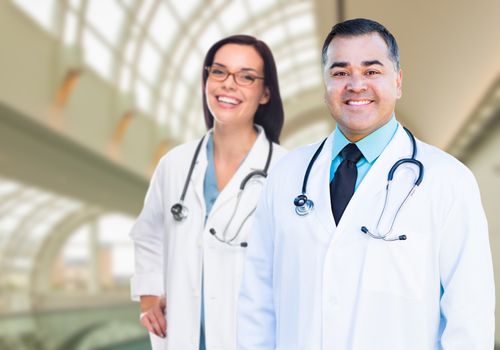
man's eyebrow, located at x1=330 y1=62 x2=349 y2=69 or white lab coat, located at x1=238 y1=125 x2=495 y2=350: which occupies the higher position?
man's eyebrow, located at x1=330 y1=62 x2=349 y2=69

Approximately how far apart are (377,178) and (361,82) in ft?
0.83

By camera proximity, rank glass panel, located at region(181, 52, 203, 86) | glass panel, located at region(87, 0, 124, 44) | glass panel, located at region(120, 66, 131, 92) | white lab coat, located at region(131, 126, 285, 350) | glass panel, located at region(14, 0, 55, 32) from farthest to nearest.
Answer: glass panel, located at region(181, 52, 203, 86)
glass panel, located at region(120, 66, 131, 92)
glass panel, located at region(87, 0, 124, 44)
glass panel, located at region(14, 0, 55, 32)
white lab coat, located at region(131, 126, 285, 350)

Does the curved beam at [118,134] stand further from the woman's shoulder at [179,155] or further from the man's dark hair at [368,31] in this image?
the man's dark hair at [368,31]

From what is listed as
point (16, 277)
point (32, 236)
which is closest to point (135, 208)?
point (32, 236)

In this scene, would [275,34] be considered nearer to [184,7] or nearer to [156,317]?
[184,7]

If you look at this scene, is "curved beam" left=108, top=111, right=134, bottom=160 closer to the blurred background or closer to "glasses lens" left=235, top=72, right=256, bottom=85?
the blurred background

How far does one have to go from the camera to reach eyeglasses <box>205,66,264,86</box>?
2.58 metres

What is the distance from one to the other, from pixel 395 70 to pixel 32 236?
15.1 metres

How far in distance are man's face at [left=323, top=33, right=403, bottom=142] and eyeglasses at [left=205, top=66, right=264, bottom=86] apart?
3.10 ft

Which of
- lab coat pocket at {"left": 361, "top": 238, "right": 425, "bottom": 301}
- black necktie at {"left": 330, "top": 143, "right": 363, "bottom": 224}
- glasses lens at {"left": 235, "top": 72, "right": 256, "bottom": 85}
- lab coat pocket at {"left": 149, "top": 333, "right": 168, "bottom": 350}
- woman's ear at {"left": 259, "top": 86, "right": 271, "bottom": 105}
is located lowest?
lab coat pocket at {"left": 149, "top": 333, "right": 168, "bottom": 350}

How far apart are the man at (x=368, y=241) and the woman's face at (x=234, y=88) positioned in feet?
2.59

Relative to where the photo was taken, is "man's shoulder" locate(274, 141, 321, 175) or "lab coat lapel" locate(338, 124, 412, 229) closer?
"lab coat lapel" locate(338, 124, 412, 229)

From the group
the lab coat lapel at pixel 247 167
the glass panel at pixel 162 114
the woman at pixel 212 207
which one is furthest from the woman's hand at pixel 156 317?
the glass panel at pixel 162 114

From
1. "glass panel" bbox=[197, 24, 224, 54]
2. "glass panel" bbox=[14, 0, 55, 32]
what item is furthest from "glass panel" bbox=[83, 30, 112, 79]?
"glass panel" bbox=[197, 24, 224, 54]
